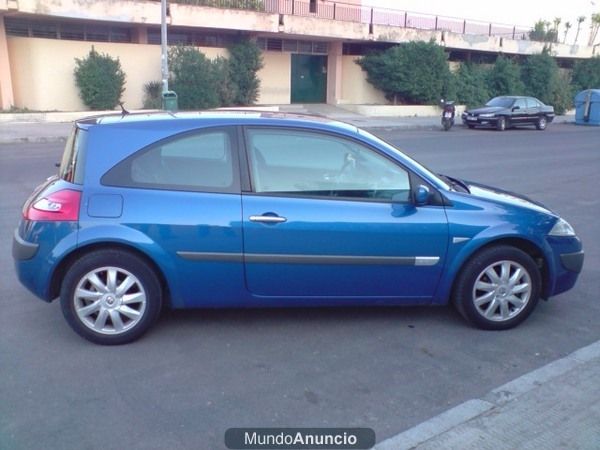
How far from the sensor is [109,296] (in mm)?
4145

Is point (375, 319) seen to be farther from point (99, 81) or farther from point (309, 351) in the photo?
point (99, 81)

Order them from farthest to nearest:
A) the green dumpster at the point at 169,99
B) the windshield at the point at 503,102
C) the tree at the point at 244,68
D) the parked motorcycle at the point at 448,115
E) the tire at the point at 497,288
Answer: the windshield at the point at 503,102 < the tree at the point at 244,68 < the parked motorcycle at the point at 448,115 < the green dumpster at the point at 169,99 < the tire at the point at 497,288

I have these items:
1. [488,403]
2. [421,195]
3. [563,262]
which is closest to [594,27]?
[563,262]

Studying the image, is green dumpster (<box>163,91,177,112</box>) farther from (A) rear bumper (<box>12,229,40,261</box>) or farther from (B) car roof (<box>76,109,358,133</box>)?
(A) rear bumper (<box>12,229,40,261</box>)

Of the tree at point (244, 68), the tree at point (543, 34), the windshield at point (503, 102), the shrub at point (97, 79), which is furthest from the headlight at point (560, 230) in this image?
the tree at point (543, 34)

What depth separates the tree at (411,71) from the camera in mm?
30156

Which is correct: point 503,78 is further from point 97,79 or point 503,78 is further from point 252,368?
point 252,368

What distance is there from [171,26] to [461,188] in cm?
2194

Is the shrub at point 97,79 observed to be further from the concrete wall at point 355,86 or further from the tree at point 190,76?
the concrete wall at point 355,86

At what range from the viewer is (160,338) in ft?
14.3

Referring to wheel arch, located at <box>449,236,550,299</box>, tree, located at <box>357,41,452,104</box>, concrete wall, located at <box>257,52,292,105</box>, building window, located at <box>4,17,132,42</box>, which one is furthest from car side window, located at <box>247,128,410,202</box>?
tree, located at <box>357,41,452,104</box>

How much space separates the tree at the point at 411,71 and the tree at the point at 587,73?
1481cm

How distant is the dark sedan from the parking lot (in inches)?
832

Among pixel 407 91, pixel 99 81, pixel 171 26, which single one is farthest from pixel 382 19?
pixel 99 81
